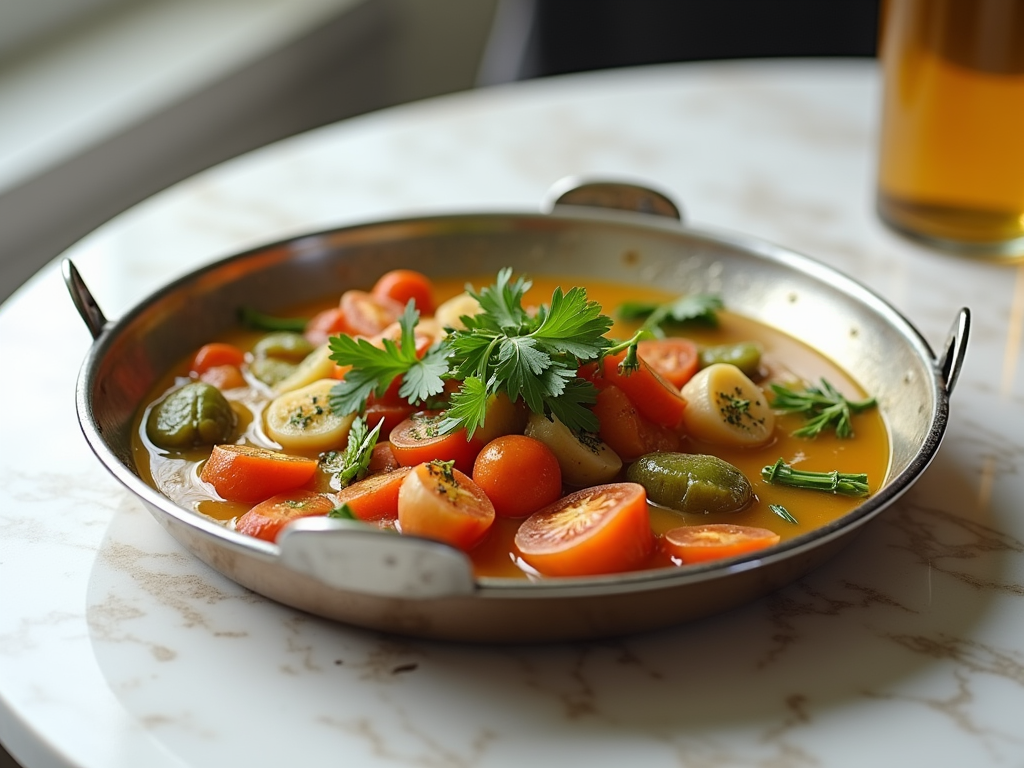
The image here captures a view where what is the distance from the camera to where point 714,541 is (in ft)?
4.32

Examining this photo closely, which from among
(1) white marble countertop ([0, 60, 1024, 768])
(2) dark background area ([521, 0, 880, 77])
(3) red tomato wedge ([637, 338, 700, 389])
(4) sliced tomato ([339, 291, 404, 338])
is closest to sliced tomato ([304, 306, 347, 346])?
(4) sliced tomato ([339, 291, 404, 338])

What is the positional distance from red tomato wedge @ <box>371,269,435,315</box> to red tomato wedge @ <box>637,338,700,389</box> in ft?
1.24

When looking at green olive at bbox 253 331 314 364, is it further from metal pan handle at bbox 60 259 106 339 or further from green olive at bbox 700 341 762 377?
green olive at bbox 700 341 762 377

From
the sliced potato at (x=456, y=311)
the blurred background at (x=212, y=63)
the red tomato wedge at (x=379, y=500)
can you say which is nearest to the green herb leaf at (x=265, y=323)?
the sliced potato at (x=456, y=311)

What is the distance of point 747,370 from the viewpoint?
1.76m

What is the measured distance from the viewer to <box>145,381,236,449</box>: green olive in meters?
1.57

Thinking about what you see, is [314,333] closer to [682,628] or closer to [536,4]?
[682,628]

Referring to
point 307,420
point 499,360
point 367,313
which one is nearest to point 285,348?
point 367,313

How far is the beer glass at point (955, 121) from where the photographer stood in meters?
2.04

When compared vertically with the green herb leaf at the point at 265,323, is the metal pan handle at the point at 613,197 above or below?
above

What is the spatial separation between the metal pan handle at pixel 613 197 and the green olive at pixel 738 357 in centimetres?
44

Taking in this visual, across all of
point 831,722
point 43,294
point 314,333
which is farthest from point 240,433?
point 831,722

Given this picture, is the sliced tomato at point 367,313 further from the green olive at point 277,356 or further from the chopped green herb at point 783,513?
the chopped green herb at point 783,513

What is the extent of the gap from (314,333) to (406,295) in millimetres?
162
